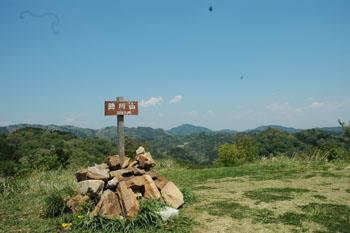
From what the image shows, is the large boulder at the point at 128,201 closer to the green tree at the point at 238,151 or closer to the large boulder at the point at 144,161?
the large boulder at the point at 144,161

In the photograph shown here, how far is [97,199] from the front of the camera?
6617mm

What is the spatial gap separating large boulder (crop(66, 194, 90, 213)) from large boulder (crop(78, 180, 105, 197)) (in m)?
0.10

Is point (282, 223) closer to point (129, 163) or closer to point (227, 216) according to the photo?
point (227, 216)

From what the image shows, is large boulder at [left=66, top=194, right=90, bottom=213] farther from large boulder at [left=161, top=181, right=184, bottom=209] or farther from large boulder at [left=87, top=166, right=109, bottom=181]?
large boulder at [left=161, top=181, right=184, bottom=209]

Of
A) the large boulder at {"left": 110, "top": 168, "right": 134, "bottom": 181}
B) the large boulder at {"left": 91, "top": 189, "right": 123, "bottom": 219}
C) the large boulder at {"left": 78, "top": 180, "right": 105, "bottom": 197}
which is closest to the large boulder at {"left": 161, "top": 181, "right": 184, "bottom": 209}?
the large boulder at {"left": 110, "top": 168, "right": 134, "bottom": 181}

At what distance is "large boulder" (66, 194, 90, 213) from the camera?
6.56m

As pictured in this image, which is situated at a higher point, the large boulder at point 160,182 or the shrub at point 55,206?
the large boulder at point 160,182

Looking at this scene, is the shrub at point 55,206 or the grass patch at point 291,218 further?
the shrub at point 55,206

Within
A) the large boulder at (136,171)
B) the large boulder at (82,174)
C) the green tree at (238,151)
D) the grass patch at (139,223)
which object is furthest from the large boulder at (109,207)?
the green tree at (238,151)

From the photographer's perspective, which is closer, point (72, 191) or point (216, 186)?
point (72, 191)

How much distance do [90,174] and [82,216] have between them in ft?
3.21

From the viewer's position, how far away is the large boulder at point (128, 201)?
598cm

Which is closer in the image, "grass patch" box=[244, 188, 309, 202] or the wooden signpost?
"grass patch" box=[244, 188, 309, 202]

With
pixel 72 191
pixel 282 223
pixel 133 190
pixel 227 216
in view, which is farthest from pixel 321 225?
pixel 72 191
